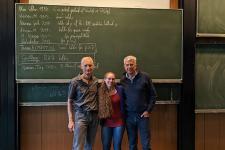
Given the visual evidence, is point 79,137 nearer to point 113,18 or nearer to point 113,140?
point 113,140

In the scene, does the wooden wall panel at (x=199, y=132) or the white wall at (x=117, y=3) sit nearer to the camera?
the white wall at (x=117, y=3)

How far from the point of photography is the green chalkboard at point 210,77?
4.31 m

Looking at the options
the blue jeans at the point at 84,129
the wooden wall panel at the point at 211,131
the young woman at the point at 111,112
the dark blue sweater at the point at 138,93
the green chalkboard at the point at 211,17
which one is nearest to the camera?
the blue jeans at the point at 84,129

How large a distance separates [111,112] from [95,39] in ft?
3.19

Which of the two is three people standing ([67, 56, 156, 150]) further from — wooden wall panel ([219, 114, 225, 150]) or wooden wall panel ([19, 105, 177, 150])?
wooden wall panel ([219, 114, 225, 150])


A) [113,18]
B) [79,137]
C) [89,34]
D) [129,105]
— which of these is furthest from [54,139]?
[113,18]

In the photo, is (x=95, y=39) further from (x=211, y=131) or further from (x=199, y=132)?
(x=211, y=131)

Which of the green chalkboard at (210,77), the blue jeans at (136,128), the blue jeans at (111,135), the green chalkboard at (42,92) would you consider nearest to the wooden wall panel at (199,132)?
the green chalkboard at (210,77)

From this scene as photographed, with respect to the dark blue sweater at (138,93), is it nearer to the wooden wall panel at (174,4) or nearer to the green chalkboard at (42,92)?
the green chalkboard at (42,92)

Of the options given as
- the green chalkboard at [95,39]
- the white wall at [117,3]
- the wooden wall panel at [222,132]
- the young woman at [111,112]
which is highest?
the white wall at [117,3]

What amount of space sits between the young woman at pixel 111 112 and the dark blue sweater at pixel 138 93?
0.08 meters

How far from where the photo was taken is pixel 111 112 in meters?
3.54

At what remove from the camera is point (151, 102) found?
3652 mm

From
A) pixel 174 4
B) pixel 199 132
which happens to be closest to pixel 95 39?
pixel 174 4
